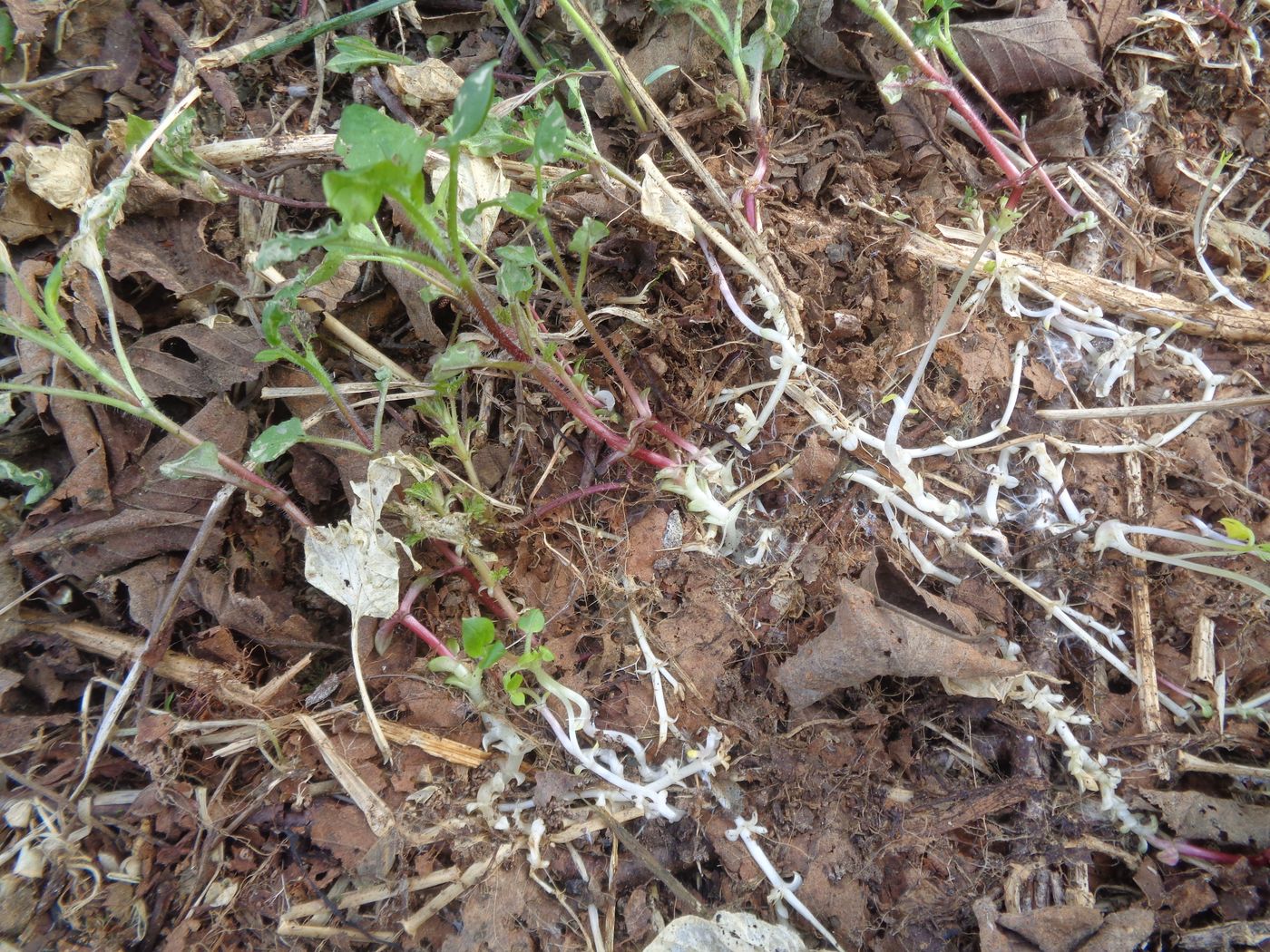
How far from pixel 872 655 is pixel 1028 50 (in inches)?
59.8

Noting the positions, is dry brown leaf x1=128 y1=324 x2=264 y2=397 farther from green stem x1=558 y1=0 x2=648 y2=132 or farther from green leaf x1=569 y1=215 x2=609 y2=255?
green stem x1=558 y1=0 x2=648 y2=132

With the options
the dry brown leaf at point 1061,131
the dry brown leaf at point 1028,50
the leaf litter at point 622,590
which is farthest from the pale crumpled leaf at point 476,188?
the dry brown leaf at point 1061,131

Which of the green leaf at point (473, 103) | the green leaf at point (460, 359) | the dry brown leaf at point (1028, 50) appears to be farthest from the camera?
the dry brown leaf at point (1028, 50)

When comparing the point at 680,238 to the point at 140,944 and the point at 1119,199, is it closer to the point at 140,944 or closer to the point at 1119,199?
the point at 1119,199

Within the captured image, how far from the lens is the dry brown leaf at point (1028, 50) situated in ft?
5.89

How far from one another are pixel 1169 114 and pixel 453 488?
6.70 feet

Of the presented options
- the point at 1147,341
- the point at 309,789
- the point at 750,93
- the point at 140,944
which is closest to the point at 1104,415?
the point at 1147,341

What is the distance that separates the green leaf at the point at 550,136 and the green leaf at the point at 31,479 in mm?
1220

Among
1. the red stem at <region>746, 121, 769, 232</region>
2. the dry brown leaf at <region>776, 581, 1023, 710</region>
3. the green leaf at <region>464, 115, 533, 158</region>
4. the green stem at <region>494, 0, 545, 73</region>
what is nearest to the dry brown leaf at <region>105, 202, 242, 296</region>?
the green leaf at <region>464, 115, 533, 158</region>

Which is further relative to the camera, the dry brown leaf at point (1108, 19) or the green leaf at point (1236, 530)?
the dry brown leaf at point (1108, 19)

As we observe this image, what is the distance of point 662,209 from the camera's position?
1538 millimetres

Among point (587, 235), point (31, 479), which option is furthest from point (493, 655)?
point (31, 479)

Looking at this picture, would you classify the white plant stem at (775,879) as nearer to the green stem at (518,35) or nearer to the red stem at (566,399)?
the red stem at (566,399)

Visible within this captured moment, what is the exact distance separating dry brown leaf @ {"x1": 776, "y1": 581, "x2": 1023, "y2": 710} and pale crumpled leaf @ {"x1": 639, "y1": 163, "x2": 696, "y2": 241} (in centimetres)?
82
